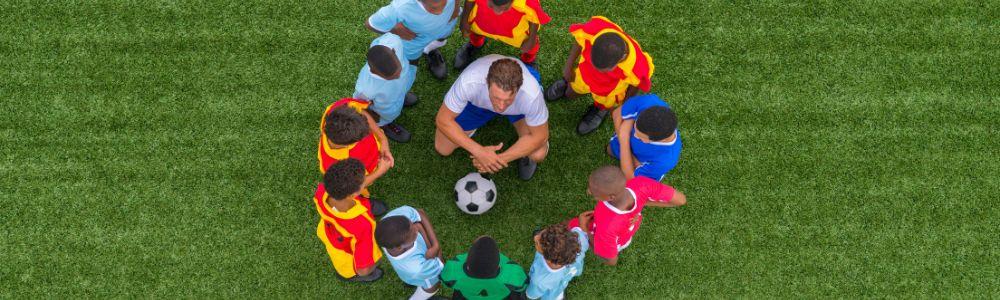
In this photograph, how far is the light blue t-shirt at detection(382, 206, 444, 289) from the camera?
143 inches

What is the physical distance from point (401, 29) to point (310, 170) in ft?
4.51

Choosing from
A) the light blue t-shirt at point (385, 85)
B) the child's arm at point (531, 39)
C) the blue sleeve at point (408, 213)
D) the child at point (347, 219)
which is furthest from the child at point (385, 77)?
the child's arm at point (531, 39)

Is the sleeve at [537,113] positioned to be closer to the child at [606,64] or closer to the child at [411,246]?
the child at [606,64]

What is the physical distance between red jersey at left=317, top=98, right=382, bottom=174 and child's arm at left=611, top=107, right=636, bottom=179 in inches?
59.3

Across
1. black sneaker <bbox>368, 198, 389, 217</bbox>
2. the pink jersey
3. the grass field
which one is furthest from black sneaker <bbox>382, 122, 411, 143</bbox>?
the pink jersey

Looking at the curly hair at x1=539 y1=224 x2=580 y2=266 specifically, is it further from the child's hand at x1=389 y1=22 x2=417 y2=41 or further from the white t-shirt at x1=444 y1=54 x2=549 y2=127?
the child's hand at x1=389 y1=22 x2=417 y2=41

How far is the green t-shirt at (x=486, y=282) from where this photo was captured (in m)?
3.65

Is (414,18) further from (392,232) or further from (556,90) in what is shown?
(392,232)

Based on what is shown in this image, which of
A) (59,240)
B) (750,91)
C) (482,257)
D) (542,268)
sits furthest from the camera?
(750,91)

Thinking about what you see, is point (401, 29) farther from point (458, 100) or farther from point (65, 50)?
point (65, 50)

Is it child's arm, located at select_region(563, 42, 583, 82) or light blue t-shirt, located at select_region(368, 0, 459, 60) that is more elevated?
light blue t-shirt, located at select_region(368, 0, 459, 60)

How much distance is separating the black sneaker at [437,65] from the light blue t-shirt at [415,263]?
4.44 feet

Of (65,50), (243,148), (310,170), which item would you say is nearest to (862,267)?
(310,170)

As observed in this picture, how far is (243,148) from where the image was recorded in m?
4.84
